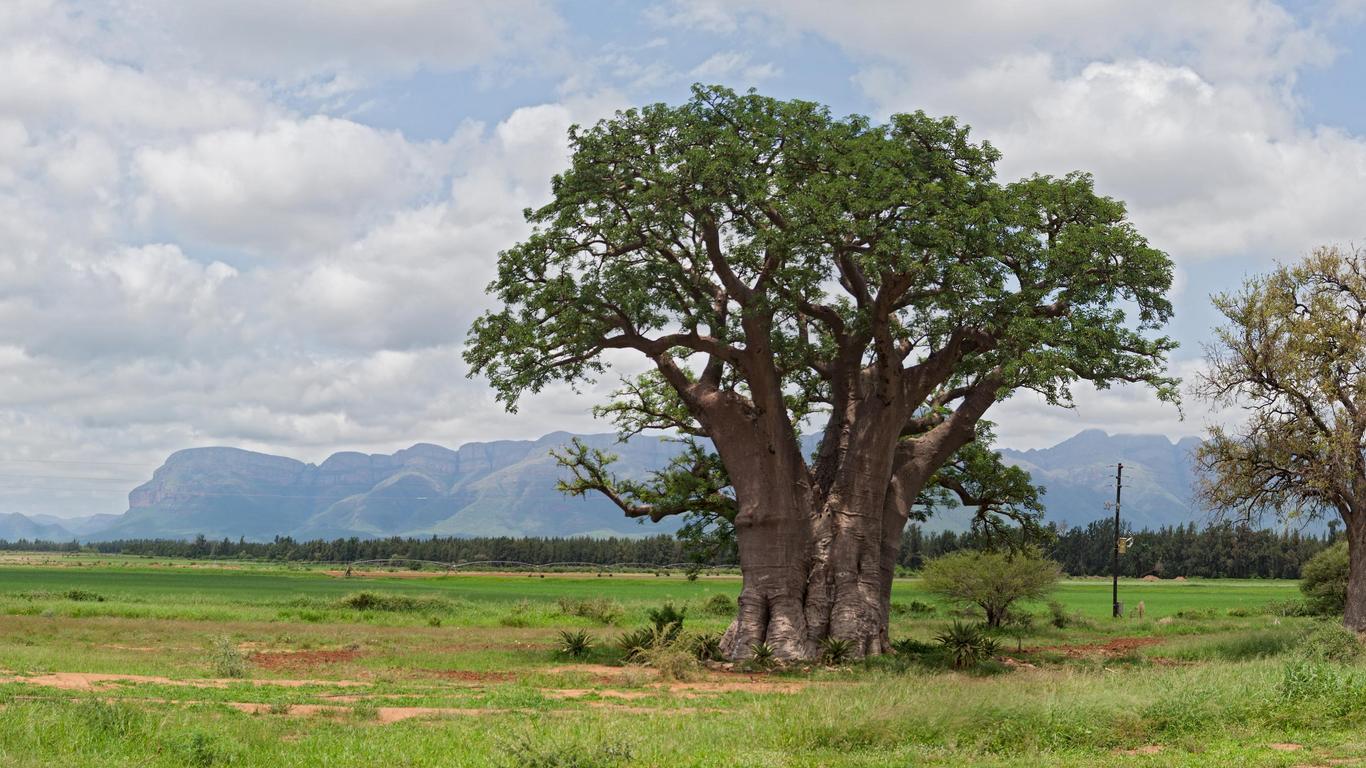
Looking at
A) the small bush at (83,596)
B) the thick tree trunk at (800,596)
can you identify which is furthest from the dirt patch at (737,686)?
the small bush at (83,596)

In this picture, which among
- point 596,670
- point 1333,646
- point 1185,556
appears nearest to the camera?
point 596,670

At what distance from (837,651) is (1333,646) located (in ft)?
37.1

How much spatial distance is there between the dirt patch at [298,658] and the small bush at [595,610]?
1801 centimetres

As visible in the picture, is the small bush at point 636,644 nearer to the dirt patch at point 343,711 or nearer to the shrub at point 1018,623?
the dirt patch at point 343,711

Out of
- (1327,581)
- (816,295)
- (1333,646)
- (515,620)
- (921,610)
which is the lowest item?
(921,610)

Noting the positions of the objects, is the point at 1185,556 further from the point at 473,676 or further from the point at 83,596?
the point at 473,676

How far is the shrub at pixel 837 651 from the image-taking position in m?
25.7

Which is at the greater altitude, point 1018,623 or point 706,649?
point 706,649

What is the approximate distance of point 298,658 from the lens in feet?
88.6

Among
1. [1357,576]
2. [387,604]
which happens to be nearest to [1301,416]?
[1357,576]

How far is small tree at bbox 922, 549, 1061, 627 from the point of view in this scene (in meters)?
45.2

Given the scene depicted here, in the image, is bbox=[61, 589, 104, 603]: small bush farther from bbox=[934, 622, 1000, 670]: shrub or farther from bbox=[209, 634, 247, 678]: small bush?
bbox=[934, 622, 1000, 670]: shrub

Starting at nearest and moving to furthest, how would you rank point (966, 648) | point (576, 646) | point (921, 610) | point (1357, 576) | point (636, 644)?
point (966, 648)
point (636, 644)
point (576, 646)
point (1357, 576)
point (921, 610)

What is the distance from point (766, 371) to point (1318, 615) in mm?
36558
